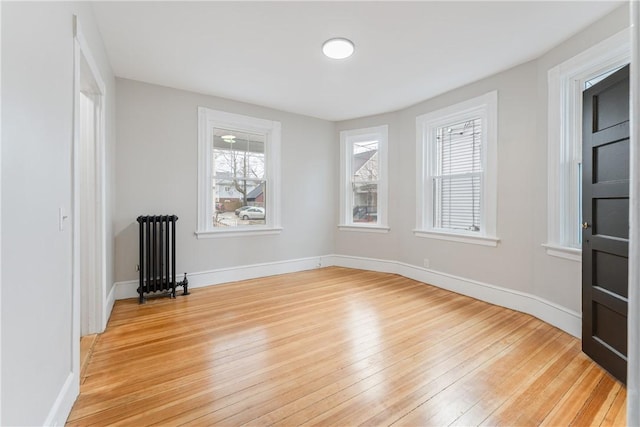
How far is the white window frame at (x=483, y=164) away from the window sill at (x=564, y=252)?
59 cm

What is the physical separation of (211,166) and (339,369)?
320cm

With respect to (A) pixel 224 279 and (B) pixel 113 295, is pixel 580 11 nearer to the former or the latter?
(A) pixel 224 279

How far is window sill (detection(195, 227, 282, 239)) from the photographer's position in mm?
4153

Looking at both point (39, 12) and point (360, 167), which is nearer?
point (39, 12)

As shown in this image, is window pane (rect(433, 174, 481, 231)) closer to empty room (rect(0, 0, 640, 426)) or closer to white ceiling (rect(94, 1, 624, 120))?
empty room (rect(0, 0, 640, 426))

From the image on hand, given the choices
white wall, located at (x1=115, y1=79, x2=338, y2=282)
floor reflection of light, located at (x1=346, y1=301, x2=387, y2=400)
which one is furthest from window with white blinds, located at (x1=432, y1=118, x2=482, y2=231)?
white wall, located at (x1=115, y1=79, x2=338, y2=282)

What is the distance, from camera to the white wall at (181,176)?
11.9 feet

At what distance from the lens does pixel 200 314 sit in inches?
Result: 124

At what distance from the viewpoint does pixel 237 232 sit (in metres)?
4.46

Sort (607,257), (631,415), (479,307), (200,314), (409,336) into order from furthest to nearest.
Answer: (479,307), (200,314), (409,336), (607,257), (631,415)

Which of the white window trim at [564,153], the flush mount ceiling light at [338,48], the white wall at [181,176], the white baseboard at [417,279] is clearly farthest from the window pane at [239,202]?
the white window trim at [564,153]

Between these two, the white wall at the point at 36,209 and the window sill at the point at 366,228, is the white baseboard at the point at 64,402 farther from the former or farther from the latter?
the window sill at the point at 366,228

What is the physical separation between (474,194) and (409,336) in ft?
6.90

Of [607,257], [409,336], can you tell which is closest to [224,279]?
[409,336]
